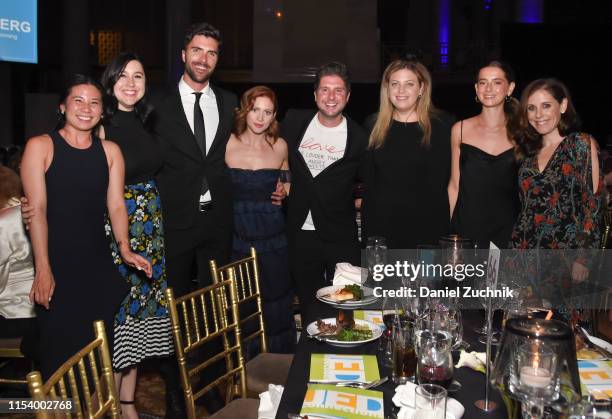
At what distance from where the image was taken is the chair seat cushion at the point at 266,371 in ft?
8.13

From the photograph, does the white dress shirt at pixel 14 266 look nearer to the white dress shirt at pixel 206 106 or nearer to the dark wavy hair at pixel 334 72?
the white dress shirt at pixel 206 106

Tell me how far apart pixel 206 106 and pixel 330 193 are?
0.87 meters

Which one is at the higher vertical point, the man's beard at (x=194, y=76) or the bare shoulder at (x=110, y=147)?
the man's beard at (x=194, y=76)

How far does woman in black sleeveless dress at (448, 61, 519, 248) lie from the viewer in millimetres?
3207

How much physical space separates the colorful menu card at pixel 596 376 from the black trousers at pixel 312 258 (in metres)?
1.83

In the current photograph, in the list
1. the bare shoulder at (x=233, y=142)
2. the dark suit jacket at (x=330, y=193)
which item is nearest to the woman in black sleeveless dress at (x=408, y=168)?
the dark suit jacket at (x=330, y=193)

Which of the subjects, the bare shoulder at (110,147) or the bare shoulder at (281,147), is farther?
the bare shoulder at (281,147)

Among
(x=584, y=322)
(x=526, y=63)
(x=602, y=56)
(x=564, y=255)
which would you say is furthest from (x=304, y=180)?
(x=602, y=56)

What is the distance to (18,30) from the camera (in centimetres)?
761

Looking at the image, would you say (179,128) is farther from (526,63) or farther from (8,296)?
(526,63)

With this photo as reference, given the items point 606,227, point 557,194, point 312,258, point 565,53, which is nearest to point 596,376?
point 557,194

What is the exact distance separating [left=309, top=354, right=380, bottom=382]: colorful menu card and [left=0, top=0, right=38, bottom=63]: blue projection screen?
7269 millimetres

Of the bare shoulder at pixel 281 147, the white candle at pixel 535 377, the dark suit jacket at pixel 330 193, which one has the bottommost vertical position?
the white candle at pixel 535 377

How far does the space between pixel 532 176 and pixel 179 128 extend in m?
1.91
